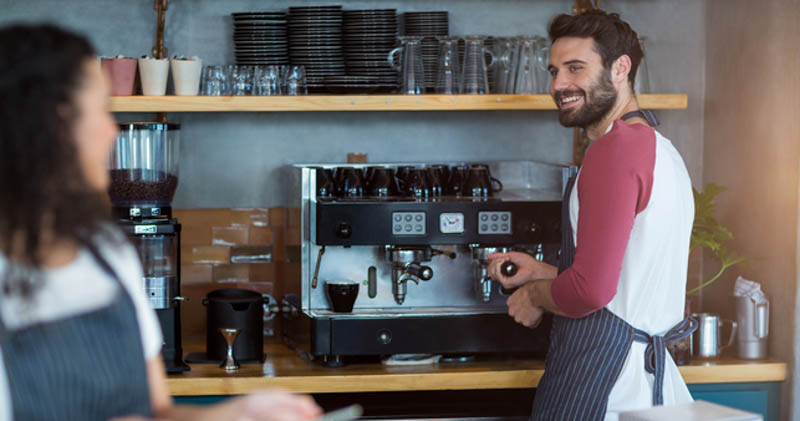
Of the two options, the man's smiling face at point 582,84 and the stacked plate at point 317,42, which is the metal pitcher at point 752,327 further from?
the stacked plate at point 317,42

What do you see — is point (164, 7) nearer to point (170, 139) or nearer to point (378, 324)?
point (170, 139)

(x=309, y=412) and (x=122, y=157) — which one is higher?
(x=122, y=157)

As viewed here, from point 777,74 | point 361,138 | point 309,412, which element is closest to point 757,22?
point 777,74

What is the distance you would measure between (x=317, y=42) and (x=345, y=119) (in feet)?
1.14

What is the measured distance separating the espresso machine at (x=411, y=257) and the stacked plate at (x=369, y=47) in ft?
0.86

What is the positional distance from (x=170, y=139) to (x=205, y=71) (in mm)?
216

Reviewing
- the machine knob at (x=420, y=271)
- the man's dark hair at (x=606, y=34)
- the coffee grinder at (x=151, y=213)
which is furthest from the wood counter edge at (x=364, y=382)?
the man's dark hair at (x=606, y=34)

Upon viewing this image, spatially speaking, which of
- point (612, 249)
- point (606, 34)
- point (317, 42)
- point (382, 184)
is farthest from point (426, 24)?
point (612, 249)

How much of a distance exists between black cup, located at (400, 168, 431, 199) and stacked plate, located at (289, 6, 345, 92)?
0.39 meters

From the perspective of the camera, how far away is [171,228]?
2398 millimetres

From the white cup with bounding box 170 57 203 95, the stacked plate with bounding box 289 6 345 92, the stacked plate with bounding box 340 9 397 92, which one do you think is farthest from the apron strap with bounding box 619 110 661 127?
the white cup with bounding box 170 57 203 95

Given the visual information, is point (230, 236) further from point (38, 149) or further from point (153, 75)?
point (38, 149)

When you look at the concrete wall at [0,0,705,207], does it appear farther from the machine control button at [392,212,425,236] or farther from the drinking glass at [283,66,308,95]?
the machine control button at [392,212,425,236]

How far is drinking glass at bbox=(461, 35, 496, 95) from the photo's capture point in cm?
258
